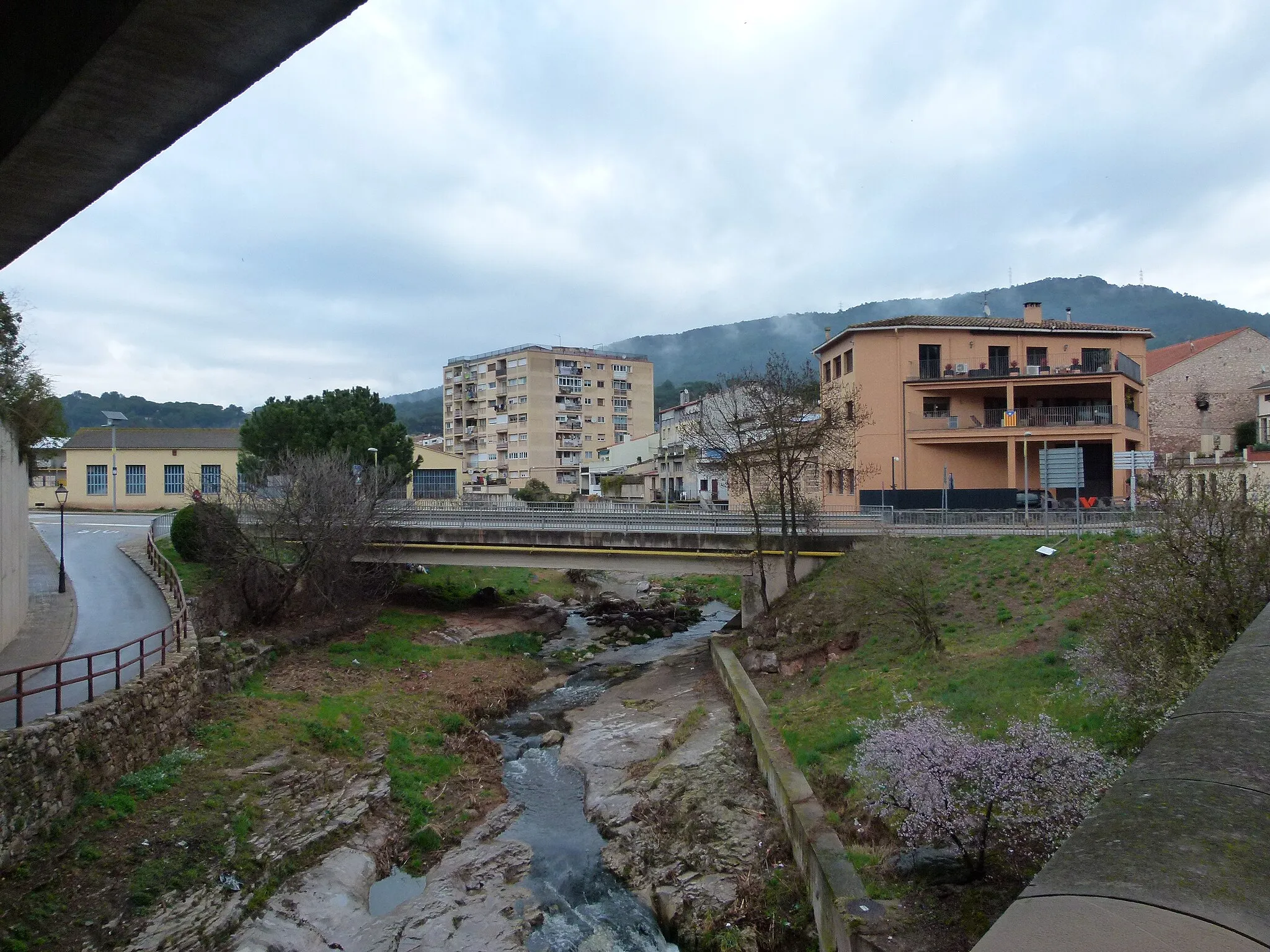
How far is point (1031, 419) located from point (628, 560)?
20.0m

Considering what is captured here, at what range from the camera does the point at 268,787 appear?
544 inches

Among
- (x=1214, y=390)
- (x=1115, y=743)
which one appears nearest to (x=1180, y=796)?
(x=1115, y=743)

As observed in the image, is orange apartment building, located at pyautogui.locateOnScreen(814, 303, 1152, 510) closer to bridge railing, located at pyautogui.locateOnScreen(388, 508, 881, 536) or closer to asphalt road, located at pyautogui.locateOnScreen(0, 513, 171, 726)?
bridge railing, located at pyautogui.locateOnScreen(388, 508, 881, 536)

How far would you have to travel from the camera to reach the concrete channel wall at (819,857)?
318 inches

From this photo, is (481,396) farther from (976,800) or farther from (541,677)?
(976,800)

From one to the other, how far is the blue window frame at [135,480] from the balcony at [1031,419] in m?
53.0

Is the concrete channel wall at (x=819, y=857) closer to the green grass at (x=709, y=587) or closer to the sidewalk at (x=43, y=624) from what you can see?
the sidewalk at (x=43, y=624)

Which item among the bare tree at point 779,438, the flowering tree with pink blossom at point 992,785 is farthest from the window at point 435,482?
the flowering tree with pink blossom at point 992,785

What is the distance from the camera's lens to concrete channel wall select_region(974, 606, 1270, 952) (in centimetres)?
212

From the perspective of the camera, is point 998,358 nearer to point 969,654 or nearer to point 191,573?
point 969,654

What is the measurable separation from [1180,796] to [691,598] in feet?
120

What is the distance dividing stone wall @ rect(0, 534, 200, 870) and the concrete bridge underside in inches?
554

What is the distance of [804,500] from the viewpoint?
27266mm

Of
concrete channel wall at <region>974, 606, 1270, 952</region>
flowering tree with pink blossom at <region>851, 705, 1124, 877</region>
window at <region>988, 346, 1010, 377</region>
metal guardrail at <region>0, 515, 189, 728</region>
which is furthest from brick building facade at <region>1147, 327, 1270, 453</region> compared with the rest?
concrete channel wall at <region>974, 606, 1270, 952</region>
